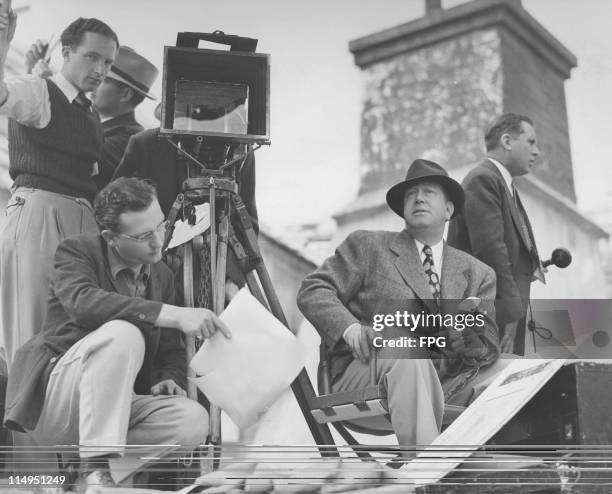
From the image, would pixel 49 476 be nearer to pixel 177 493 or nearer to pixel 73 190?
pixel 177 493

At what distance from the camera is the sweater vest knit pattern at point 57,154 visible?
4422 millimetres

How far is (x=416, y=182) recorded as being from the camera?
434cm

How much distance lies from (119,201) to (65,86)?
0.62 metres

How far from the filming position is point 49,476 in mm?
4043

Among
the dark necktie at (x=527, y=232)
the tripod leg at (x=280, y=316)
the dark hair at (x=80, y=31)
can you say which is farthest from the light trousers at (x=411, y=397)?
the dark hair at (x=80, y=31)

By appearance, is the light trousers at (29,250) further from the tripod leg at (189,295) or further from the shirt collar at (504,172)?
the shirt collar at (504,172)

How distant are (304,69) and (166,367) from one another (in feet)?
4.76

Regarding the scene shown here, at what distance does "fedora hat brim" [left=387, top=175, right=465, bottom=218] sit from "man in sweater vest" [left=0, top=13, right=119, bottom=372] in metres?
1.29

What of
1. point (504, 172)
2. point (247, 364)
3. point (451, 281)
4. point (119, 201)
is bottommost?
point (247, 364)

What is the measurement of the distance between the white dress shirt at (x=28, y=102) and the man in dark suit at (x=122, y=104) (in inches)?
8.9

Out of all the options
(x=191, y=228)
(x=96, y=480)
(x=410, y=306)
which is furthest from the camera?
(x=191, y=228)

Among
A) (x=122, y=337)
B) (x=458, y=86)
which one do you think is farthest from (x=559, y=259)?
(x=122, y=337)

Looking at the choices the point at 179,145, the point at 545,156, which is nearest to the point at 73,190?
the point at 179,145

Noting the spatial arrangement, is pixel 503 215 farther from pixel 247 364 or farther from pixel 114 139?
pixel 114 139
